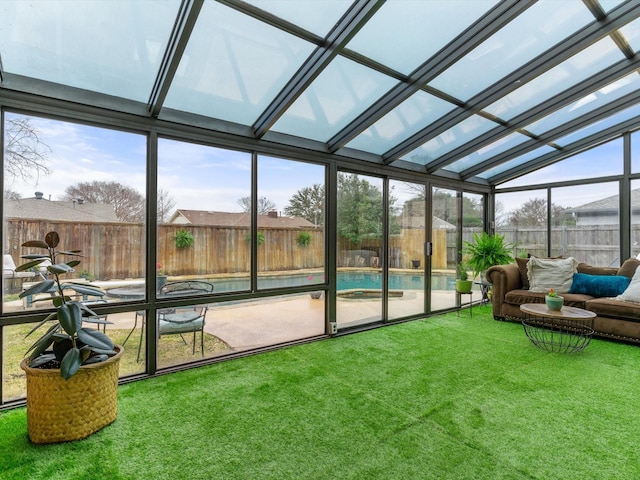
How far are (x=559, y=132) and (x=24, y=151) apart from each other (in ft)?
20.1

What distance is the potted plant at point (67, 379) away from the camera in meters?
2.06

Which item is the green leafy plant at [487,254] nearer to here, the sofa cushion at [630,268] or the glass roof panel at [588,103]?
the sofa cushion at [630,268]

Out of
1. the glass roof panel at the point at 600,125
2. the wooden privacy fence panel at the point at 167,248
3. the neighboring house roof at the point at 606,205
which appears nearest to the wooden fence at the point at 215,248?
the wooden privacy fence panel at the point at 167,248

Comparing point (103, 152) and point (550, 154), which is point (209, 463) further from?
point (550, 154)

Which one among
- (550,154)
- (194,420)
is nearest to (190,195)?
(194,420)

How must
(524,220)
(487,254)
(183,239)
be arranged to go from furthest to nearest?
1. (524,220)
2. (487,254)
3. (183,239)

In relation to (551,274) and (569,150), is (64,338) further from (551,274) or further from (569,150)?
(569,150)

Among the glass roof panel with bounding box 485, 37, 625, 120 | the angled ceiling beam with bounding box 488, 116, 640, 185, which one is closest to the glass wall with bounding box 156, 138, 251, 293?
the glass roof panel with bounding box 485, 37, 625, 120

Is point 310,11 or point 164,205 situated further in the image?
point 164,205

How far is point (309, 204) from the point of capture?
13.9 ft

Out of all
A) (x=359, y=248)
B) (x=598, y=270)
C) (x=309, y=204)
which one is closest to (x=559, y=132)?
(x=598, y=270)

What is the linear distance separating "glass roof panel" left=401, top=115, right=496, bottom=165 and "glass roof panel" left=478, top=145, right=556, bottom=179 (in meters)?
1.38

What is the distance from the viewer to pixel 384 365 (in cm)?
331

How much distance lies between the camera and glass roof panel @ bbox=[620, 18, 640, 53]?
10.2ft
